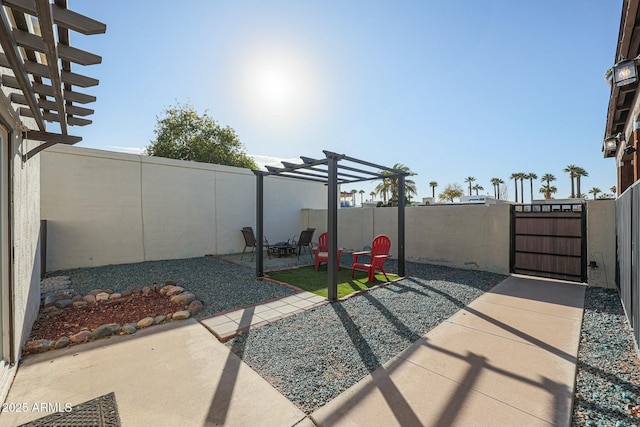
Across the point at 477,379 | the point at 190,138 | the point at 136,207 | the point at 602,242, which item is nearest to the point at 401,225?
the point at 602,242

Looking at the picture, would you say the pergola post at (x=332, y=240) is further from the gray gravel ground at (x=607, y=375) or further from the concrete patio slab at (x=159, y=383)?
the gray gravel ground at (x=607, y=375)

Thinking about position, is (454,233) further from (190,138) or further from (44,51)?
(190,138)

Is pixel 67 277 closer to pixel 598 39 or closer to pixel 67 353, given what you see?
pixel 67 353

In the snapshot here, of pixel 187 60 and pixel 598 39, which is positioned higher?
pixel 187 60

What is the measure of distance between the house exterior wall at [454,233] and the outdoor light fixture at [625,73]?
9.08 feet

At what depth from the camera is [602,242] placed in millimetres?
4625

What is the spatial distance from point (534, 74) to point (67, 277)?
11.4 meters

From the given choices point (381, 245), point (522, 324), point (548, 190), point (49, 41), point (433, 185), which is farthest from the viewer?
point (433, 185)

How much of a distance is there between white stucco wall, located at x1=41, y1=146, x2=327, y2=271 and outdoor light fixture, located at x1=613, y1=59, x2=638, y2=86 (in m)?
8.94

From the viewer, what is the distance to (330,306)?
3.84 m

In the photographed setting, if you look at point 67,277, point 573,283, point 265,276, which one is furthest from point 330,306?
point 67,277

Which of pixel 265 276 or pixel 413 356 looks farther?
pixel 265 276

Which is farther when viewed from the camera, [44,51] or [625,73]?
[625,73]

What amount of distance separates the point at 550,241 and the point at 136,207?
33.4 feet
